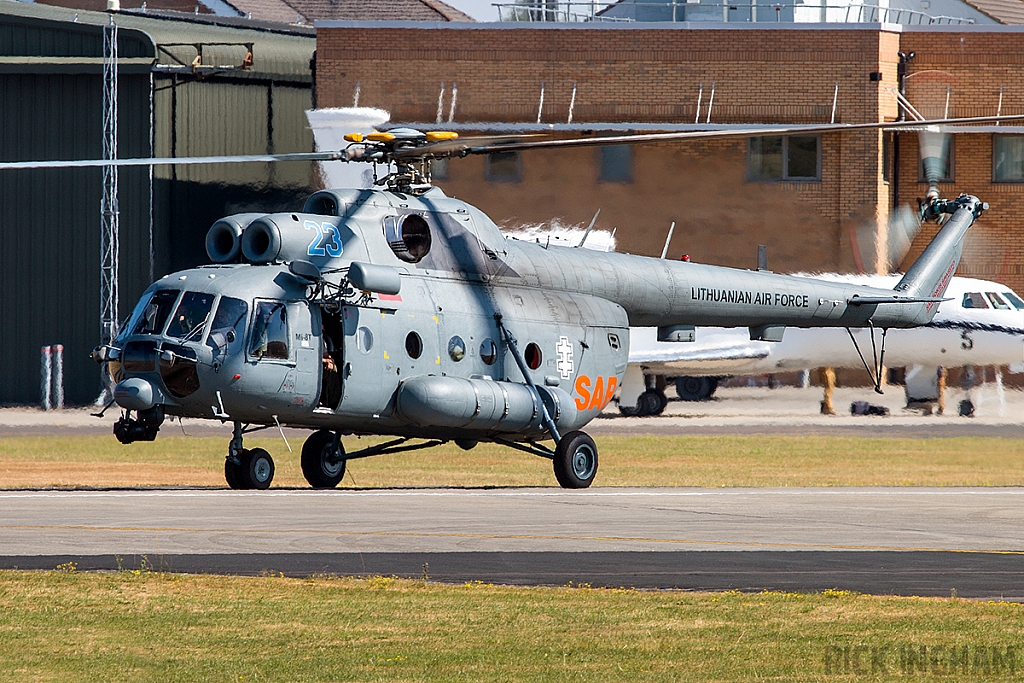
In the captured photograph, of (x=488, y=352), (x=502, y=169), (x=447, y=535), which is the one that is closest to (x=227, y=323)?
(x=488, y=352)

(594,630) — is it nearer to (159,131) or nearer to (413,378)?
(413,378)

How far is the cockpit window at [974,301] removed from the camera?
126 ft

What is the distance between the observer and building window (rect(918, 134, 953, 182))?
4266cm

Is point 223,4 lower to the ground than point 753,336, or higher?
higher

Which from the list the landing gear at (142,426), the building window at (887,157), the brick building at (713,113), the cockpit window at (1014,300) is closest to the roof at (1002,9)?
the brick building at (713,113)

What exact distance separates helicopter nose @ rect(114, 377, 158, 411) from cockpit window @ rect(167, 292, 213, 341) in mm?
678

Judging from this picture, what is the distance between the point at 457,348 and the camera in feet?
66.6

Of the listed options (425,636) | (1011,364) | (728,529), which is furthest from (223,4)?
(425,636)

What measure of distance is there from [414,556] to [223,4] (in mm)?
57861

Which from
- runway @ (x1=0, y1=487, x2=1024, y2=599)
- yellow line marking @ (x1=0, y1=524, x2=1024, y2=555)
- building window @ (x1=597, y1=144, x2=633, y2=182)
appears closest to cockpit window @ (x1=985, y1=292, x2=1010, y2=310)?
building window @ (x1=597, y1=144, x2=633, y2=182)

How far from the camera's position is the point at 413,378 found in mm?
19656

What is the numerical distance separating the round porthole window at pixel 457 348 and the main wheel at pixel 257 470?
2.76 metres

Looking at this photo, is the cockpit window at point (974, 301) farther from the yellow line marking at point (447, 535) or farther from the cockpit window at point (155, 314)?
the yellow line marking at point (447, 535)

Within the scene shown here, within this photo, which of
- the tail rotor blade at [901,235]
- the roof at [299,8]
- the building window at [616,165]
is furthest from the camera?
the roof at [299,8]
